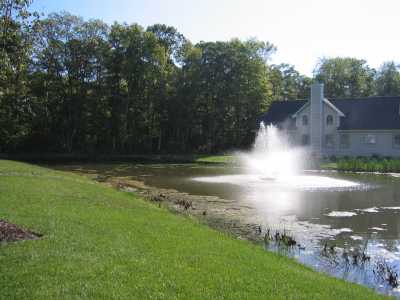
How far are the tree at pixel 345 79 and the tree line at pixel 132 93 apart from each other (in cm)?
1540

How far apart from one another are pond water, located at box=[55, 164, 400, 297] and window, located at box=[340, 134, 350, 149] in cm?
1608

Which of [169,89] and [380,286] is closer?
[380,286]

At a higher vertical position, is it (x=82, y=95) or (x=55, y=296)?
(x=82, y=95)

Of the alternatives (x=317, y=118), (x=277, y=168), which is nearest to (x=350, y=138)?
(x=317, y=118)

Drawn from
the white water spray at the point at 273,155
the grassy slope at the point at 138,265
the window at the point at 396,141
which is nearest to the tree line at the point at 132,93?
the white water spray at the point at 273,155

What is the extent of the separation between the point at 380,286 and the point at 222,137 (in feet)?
163

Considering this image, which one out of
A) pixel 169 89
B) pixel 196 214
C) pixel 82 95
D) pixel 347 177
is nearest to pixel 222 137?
pixel 169 89

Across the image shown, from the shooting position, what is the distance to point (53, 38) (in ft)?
168

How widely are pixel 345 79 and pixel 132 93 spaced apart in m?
34.5

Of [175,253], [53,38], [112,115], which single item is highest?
[53,38]

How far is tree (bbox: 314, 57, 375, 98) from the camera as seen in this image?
6862 cm

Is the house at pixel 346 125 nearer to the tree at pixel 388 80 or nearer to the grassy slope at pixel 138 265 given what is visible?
the tree at pixel 388 80

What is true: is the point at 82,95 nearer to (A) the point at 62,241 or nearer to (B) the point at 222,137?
(B) the point at 222,137

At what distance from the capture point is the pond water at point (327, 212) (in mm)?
10164
